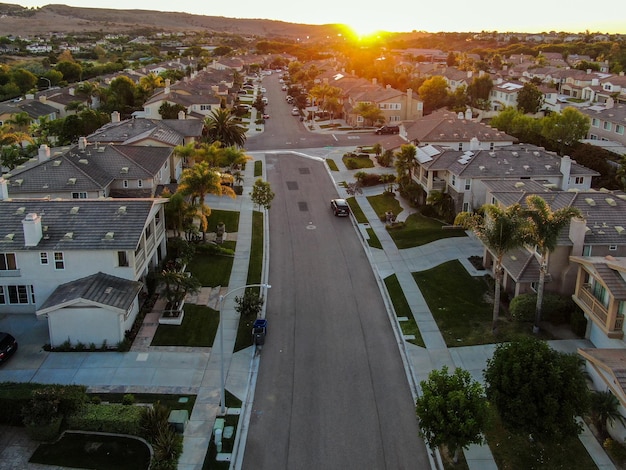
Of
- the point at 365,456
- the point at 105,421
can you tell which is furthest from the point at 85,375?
the point at 365,456

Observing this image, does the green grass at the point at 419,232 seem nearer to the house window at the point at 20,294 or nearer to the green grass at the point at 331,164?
the green grass at the point at 331,164

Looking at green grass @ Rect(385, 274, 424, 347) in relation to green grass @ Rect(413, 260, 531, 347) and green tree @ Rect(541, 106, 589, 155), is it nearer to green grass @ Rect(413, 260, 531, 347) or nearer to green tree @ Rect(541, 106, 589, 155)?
green grass @ Rect(413, 260, 531, 347)

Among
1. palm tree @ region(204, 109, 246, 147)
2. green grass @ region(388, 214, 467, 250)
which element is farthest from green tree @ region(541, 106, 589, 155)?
palm tree @ region(204, 109, 246, 147)

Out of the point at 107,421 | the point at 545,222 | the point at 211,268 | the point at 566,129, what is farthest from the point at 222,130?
the point at 107,421

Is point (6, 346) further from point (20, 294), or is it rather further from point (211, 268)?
point (211, 268)

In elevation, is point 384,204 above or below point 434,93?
below

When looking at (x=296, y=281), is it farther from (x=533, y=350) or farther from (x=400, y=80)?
(x=400, y=80)
